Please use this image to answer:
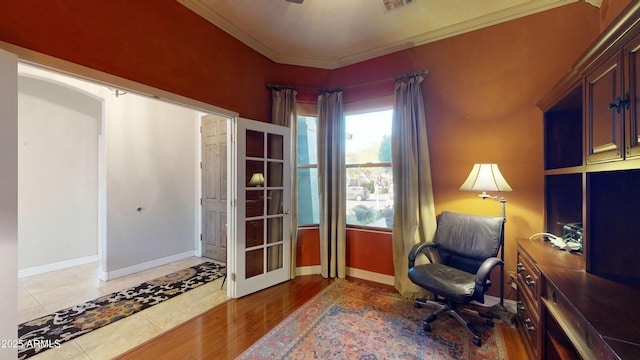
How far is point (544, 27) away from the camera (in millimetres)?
2340

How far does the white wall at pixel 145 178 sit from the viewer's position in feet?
11.0

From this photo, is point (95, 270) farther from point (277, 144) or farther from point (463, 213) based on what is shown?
point (463, 213)

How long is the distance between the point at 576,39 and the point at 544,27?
11.4 inches

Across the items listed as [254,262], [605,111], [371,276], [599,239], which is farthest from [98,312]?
[605,111]

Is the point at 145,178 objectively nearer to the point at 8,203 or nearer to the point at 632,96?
the point at 8,203

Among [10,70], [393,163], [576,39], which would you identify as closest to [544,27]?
[576,39]

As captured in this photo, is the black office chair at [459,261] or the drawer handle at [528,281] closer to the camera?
the drawer handle at [528,281]

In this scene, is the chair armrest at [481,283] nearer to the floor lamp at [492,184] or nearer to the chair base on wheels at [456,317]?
the chair base on wheels at [456,317]

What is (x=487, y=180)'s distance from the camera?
2.27m

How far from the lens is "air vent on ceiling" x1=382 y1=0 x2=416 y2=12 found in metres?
2.31

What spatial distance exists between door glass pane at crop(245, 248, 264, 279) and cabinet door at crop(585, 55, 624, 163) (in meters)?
3.08

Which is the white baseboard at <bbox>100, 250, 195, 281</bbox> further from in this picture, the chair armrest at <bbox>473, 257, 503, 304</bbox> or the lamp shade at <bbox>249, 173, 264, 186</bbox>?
the chair armrest at <bbox>473, 257, 503, 304</bbox>

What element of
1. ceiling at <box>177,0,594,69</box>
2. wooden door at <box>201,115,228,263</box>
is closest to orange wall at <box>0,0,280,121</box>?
ceiling at <box>177,0,594,69</box>

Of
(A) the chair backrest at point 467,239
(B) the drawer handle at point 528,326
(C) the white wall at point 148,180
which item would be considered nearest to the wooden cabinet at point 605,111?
(A) the chair backrest at point 467,239
